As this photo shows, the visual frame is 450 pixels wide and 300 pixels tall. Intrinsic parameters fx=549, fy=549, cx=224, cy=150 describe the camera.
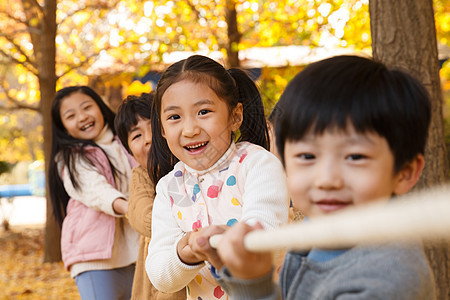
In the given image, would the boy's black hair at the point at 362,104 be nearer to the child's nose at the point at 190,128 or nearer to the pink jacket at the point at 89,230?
the child's nose at the point at 190,128

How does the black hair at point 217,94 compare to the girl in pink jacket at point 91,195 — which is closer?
the black hair at point 217,94

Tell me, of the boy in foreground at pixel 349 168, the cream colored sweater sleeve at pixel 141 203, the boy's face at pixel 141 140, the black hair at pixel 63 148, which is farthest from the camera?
the black hair at pixel 63 148

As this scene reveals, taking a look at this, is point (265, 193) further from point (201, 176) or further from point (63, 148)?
point (63, 148)

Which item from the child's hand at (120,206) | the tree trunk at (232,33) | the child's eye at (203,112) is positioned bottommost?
the child's hand at (120,206)

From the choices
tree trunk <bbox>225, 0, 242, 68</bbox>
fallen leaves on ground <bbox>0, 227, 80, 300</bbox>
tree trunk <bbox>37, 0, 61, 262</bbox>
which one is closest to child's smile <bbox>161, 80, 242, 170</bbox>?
tree trunk <bbox>225, 0, 242, 68</bbox>

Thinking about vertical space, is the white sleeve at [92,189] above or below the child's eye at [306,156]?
below

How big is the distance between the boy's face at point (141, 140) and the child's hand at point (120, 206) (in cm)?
39

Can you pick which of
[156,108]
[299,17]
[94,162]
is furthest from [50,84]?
[156,108]

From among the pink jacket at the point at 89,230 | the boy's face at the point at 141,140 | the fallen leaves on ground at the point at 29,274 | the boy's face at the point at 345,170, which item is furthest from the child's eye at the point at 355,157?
the fallen leaves on ground at the point at 29,274

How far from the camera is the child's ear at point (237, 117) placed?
6.23 ft

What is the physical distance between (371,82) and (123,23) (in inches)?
299

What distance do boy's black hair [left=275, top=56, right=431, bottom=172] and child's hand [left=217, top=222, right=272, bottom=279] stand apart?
24 centimetres

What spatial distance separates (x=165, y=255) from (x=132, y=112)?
1219 millimetres

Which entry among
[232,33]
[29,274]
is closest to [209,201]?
[232,33]
